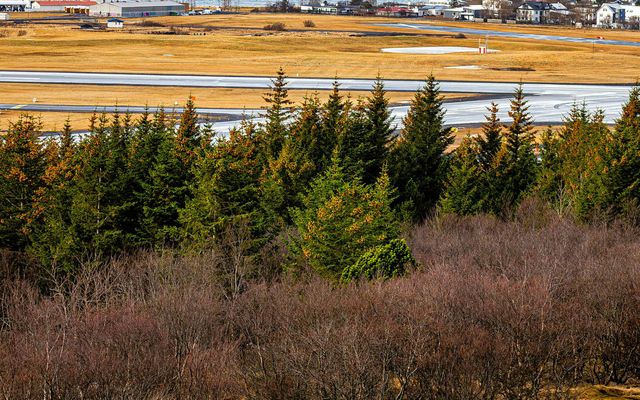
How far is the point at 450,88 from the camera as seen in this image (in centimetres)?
12031

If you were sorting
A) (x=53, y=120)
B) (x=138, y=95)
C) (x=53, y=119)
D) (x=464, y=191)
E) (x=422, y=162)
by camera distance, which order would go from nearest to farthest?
(x=464, y=191)
(x=422, y=162)
(x=53, y=120)
(x=53, y=119)
(x=138, y=95)

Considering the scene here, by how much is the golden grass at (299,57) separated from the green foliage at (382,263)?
322 ft

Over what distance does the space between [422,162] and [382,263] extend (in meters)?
29.8

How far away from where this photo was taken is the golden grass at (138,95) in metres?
103

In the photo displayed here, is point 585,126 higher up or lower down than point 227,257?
higher up

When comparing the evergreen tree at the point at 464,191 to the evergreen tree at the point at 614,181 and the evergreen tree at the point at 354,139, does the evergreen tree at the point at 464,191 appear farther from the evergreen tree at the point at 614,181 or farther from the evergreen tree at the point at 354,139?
the evergreen tree at the point at 614,181

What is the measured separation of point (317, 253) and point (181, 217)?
9670 mm

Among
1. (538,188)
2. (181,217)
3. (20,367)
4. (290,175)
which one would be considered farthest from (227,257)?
(538,188)

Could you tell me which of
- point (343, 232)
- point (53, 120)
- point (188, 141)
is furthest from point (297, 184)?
point (53, 120)

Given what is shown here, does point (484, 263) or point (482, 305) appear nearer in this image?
point (482, 305)

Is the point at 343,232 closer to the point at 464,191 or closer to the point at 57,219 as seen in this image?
the point at 57,219

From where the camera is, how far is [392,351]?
23.1 meters

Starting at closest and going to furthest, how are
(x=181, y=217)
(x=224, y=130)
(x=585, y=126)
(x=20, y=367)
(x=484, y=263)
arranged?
(x=20, y=367) < (x=484, y=263) < (x=181, y=217) < (x=585, y=126) < (x=224, y=130)

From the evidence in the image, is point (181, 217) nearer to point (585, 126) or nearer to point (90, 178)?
point (90, 178)
